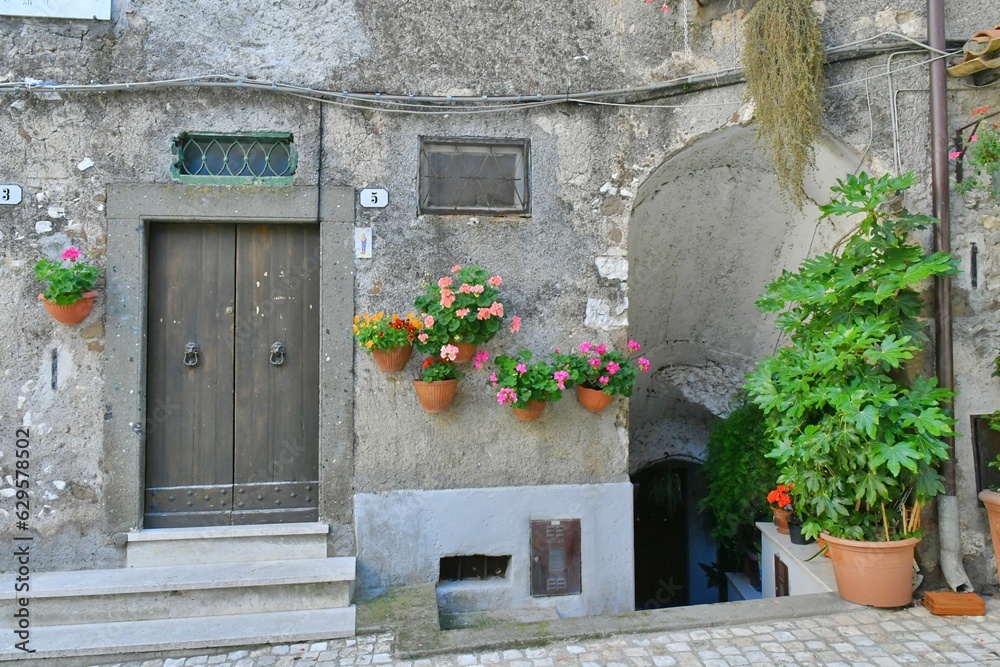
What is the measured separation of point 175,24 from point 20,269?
165 cm

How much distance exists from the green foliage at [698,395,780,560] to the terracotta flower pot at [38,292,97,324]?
430 cm

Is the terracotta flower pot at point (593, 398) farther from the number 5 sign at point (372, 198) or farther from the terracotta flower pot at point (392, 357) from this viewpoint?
the number 5 sign at point (372, 198)

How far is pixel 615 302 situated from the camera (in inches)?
155

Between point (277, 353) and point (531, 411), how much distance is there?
1.57 metres

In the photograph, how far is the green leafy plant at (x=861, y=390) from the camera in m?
3.20

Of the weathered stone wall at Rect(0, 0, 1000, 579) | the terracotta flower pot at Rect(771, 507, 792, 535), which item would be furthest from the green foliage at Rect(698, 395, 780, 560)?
the weathered stone wall at Rect(0, 0, 1000, 579)

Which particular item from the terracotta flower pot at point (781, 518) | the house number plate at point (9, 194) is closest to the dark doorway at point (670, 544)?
the terracotta flower pot at point (781, 518)

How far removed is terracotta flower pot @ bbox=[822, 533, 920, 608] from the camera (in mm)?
3379

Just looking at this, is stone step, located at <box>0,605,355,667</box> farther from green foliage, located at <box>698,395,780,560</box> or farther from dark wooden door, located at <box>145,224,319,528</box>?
green foliage, located at <box>698,395,780,560</box>

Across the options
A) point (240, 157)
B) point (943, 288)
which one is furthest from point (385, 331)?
point (943, 288)

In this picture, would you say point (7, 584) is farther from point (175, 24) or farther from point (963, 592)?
point (963, 592)

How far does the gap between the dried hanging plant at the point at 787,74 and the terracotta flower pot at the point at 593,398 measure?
5.47 feet

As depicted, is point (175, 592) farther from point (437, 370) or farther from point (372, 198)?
point (372, 198)

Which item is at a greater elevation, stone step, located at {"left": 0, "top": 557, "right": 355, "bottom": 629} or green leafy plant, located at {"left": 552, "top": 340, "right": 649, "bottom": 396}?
green leafy plant, located at {"left": 552, "top": 340, "right": 649, "bottom": 396}
